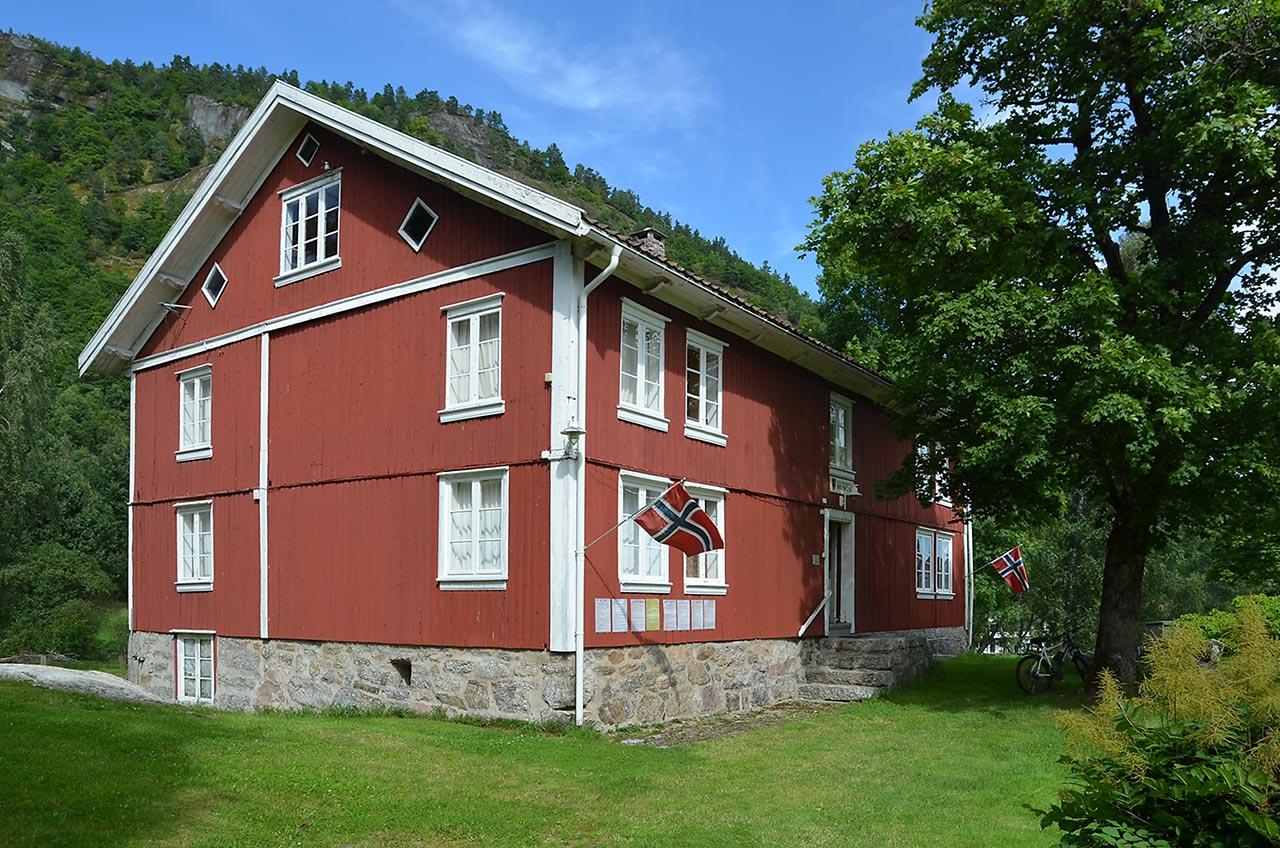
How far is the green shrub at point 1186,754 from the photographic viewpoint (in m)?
4.16

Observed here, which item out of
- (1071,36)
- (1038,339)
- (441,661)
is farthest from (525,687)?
(1071,36)

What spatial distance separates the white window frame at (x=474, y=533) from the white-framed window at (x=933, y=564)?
517 inches

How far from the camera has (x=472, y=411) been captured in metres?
14.5

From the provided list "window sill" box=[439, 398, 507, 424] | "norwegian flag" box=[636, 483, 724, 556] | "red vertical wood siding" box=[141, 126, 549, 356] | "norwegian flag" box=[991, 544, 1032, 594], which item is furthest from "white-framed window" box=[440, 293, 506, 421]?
"norwegian flag" box=[991, 544, 1032, 594]

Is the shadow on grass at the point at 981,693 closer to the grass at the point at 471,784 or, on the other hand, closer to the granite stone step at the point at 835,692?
the granite stone step at the point at 835,692

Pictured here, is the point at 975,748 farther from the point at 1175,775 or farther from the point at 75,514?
the point at 75,514

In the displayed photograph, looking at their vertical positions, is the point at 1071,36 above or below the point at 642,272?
above

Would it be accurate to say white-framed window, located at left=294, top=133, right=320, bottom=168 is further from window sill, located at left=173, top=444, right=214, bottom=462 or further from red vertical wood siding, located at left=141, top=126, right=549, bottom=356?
window sill, located at left=173, top=444, right=214, bottom=462

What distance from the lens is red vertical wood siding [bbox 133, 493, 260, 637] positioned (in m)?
17.7

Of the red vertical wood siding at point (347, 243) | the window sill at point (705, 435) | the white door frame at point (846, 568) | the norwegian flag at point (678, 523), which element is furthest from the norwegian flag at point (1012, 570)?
the red vertical wood siding at point (347, 243)

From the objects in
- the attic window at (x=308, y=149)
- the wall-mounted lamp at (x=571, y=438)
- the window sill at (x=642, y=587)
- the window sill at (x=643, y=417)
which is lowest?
the window sill at (x=642, y=587)

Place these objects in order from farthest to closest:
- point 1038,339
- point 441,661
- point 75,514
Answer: point 75,514, point 1038,339, point 441,661

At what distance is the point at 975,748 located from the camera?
1298cm

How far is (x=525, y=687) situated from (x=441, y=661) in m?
1.59
